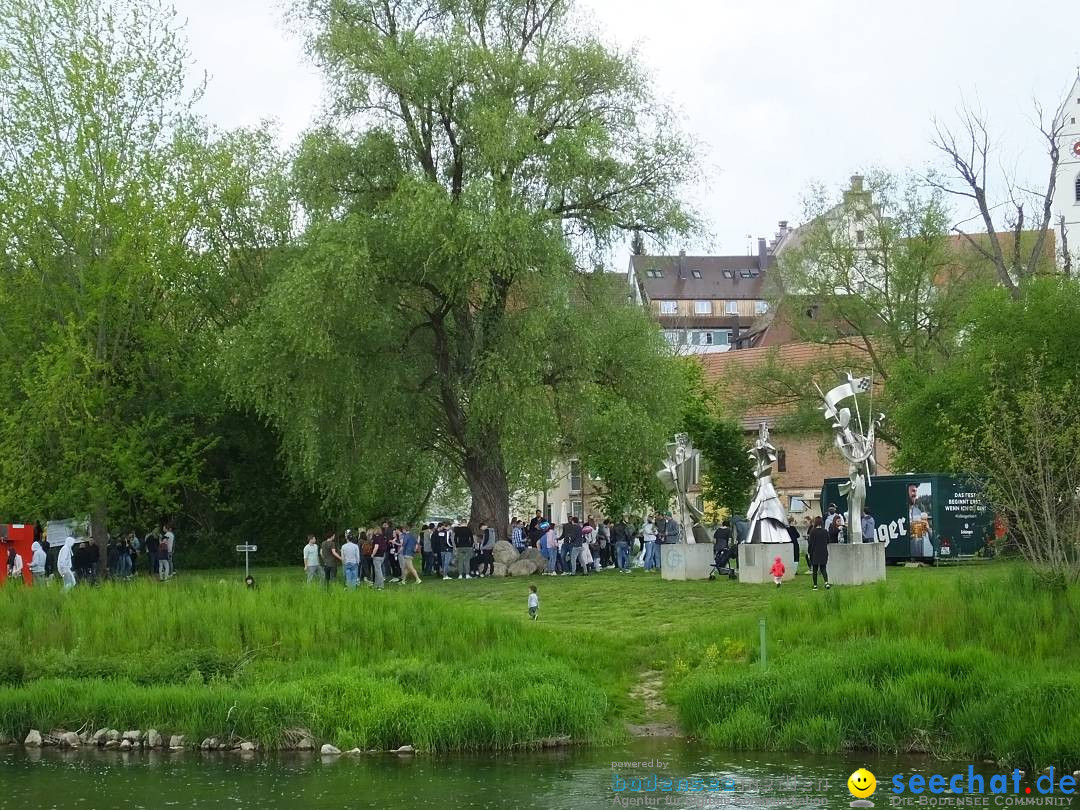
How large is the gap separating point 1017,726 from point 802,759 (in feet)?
9.02

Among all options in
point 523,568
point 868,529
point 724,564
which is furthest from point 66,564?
point 868,529

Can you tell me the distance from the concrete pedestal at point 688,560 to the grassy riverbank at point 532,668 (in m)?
7.04

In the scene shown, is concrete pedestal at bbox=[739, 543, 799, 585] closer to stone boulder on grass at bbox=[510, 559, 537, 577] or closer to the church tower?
stone boulder on grass at bbox=[510, 559, 537, 577]

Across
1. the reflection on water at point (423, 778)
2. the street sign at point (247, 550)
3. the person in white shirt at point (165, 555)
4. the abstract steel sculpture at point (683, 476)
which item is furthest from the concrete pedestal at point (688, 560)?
the person in white shirt at point (165, 555)

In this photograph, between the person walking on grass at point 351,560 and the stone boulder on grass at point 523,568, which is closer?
the person walking on grass at point 351,560

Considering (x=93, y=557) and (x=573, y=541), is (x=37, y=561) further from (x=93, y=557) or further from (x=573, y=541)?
(x=573, y=541)

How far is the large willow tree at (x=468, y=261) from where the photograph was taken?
3831 centimetres

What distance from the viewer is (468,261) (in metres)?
37.5

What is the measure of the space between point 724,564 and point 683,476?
7.38ft

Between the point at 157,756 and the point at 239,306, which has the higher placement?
the point at 239,306

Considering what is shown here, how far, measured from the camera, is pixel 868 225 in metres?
57.0

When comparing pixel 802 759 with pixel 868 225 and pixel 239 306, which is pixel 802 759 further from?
pixel 868 225

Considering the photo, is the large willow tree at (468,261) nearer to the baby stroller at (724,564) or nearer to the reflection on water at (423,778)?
the baby stroller at (724,564)

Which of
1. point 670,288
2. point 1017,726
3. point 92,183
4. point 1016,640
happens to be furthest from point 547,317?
point 670,288
